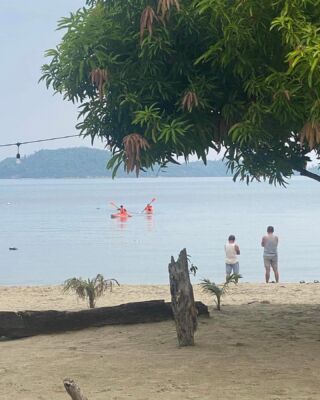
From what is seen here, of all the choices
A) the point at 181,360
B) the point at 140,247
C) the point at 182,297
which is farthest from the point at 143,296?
the point at 140,247

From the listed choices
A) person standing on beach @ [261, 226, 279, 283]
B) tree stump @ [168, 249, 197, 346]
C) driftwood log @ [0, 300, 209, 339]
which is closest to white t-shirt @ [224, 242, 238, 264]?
person standing on beach @ [261, 226, 279, 283]

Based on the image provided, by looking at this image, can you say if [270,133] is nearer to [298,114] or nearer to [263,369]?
[298,114]

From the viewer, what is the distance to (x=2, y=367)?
44.6ft

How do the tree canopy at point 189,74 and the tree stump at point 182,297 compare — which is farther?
the tree stump at point 182,297

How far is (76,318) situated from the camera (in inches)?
653

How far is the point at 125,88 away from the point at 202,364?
13.1 ft

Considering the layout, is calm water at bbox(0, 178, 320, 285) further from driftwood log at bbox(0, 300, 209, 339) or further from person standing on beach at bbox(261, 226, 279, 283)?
driftwood log at bbox(0, 300, 209, 339)

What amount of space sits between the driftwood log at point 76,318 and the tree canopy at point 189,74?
393 cm

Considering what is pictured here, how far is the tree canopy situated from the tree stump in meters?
1.73

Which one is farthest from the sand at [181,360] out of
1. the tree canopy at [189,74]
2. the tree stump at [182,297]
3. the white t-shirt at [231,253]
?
the white t-shirt at [231,253]

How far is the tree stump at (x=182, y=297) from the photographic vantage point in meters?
14.2

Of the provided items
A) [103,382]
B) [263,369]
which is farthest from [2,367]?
[263,369]

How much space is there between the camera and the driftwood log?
16156 millimetres

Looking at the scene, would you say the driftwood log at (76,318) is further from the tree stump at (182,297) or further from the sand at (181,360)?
the tree stump at (182,297)
